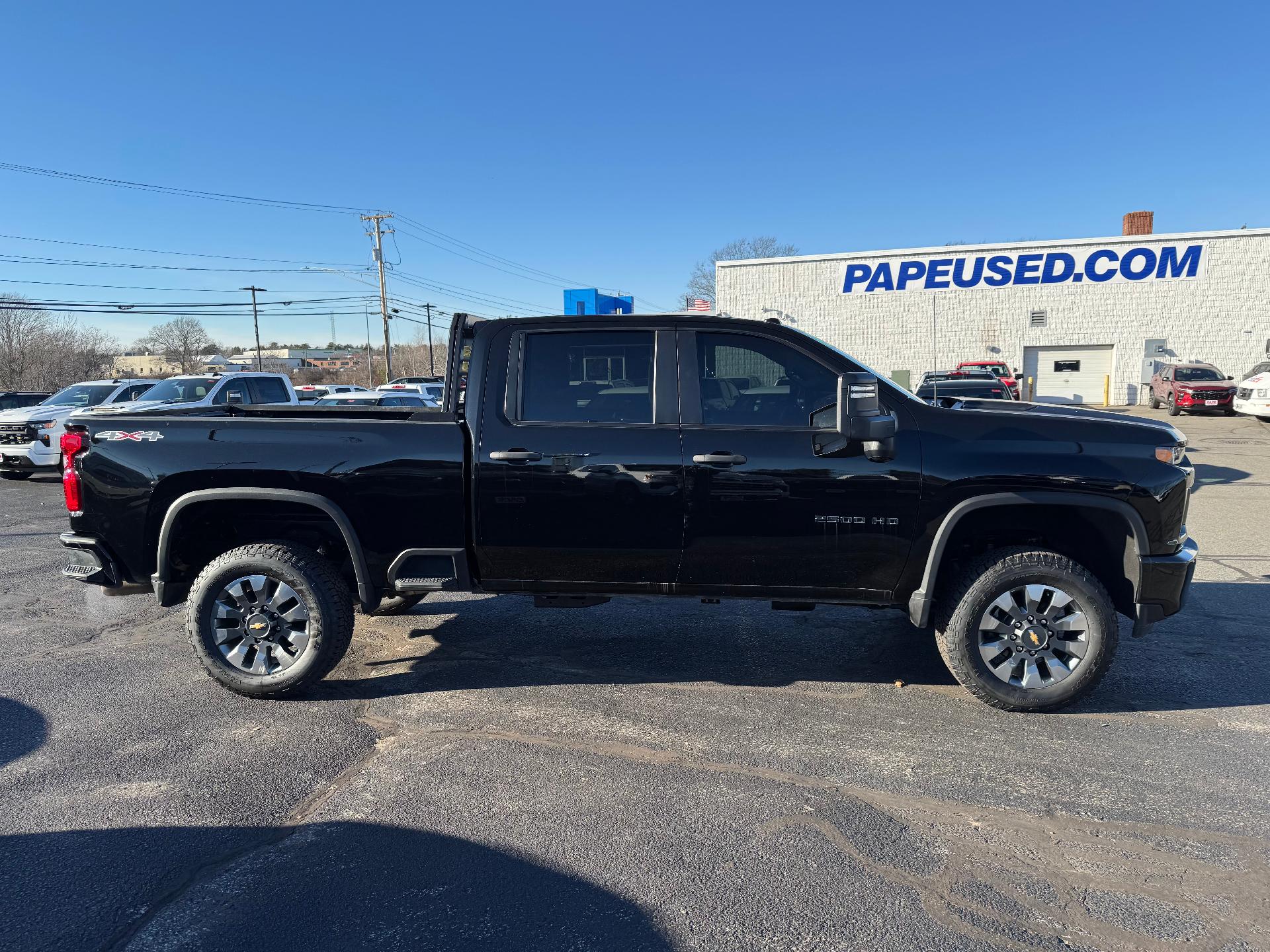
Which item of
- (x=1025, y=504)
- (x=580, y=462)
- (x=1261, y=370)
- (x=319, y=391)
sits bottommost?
(x=1025, y=504)

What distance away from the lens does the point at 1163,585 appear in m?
4.00

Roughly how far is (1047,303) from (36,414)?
31.6 meters

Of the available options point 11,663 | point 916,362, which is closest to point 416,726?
point 11,663

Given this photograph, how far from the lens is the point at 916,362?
107ft

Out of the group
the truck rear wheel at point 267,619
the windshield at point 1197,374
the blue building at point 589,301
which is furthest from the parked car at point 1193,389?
the truck rear wheel at point 267,619

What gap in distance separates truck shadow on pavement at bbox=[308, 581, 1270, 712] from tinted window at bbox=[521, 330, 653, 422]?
5.11ft

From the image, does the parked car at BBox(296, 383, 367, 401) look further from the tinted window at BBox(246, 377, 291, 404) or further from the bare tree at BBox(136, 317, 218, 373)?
the bare tree at BBox(136, 317, 218, 373)

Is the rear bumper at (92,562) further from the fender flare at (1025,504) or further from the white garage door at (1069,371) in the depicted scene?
the white garage door at (1069,371)

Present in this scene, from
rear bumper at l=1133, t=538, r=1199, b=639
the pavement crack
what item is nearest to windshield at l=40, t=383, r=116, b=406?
the pavement crack

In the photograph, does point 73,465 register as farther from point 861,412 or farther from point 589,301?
point 589,301

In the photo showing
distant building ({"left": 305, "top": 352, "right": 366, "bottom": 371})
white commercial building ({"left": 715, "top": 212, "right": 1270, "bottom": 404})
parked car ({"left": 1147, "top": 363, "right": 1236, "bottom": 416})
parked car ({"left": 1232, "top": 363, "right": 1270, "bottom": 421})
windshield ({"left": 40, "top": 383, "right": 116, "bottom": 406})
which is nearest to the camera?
windshield ({"left": 40, "top": 383, "right": 116, "bottom": 406})

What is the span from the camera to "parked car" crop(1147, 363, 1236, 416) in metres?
24.4

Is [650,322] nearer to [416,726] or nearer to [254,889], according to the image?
[416,726]

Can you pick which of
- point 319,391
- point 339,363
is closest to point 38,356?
point 319,391
